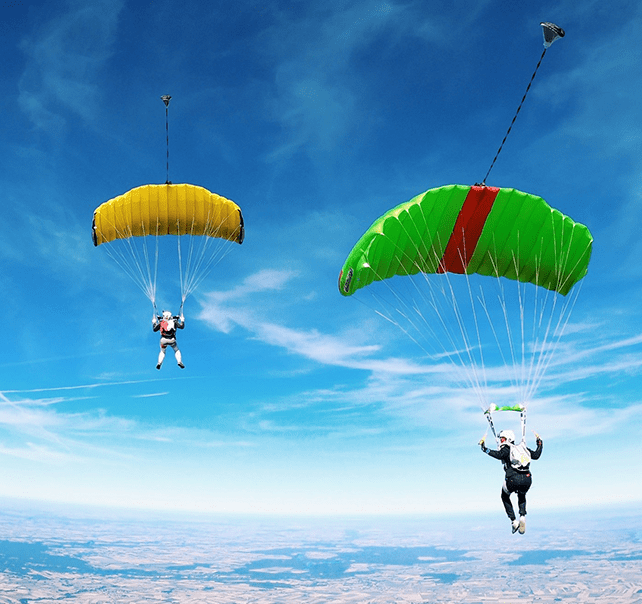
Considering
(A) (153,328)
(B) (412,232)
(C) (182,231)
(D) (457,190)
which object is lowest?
(A) (153,328)

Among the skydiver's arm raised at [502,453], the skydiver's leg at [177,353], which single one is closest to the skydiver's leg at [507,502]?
the skydiver's arm raised at [502,453]

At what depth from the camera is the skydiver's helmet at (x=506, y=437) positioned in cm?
1021

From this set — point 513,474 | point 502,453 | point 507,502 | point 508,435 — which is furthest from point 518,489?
point 508,435

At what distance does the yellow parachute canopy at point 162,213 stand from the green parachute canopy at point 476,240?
717 cm

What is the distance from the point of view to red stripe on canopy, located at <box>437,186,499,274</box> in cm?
1234

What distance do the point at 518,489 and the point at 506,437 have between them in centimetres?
110

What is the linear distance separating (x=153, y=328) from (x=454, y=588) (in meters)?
212

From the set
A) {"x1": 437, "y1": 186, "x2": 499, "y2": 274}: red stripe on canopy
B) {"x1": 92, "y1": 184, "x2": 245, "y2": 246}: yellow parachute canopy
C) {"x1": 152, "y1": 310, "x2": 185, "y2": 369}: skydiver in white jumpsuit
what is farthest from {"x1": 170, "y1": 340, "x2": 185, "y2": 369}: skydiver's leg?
{"x1": 437, "y1": 186, "x2": 499, "y2": 274}: red stripe on canopy


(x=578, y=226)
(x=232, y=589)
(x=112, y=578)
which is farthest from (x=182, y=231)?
(x=112, y=578)

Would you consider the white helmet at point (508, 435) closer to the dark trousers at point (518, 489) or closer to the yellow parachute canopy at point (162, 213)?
the dark trousers at point (518, 489)

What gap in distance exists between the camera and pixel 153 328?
1611 centimetres

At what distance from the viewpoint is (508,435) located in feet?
33.7

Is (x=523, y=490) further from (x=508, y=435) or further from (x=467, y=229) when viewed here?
(x=467, y=229)

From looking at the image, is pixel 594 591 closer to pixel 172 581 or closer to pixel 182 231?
pixel 172 581
